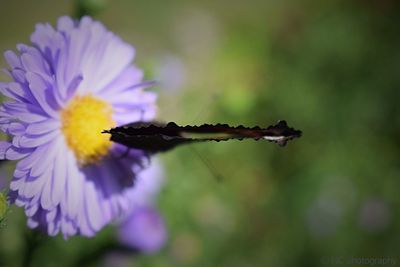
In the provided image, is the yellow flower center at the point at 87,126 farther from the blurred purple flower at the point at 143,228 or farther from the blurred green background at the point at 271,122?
the blurred green background at the point at 271,122

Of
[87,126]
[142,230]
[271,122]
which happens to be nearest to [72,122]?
[87,126]

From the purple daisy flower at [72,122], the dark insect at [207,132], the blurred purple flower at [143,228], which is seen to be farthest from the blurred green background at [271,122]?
the dark insect at [207,132]

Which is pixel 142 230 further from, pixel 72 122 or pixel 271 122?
pixel 271 122

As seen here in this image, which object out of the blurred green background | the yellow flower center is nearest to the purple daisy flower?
the yellow flower center

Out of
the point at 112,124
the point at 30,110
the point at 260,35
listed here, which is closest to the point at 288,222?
the point at 260,35

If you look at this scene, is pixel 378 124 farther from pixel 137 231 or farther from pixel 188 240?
pixel 137 231

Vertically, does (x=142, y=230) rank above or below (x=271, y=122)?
below

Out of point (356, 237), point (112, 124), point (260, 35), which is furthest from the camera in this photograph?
point (260, 35)
